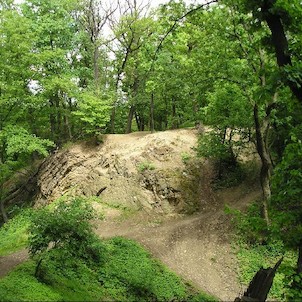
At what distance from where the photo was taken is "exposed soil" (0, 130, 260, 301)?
46.3 ft

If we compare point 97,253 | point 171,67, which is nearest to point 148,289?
point 97,253

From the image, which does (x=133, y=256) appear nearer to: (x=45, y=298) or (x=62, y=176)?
(x=45, y=298)

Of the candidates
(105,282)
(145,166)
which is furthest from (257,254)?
(145,166)

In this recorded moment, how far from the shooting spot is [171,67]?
21531 mm

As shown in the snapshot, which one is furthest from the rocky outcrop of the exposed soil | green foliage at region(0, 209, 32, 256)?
green foliage at region(0, 209, 32, 256)

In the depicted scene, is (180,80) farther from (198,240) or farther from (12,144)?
(12,144)

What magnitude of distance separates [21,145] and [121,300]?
40.6 feet

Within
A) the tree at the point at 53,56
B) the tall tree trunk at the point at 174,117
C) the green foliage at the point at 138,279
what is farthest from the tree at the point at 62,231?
the tall tree trunk at the point at 174,117

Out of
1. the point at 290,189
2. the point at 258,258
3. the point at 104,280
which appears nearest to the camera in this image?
the point at 290,189

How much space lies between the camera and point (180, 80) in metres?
18.8

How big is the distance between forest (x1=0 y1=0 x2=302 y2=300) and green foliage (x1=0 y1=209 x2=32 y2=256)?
107 centimetres

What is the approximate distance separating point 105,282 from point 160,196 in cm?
740

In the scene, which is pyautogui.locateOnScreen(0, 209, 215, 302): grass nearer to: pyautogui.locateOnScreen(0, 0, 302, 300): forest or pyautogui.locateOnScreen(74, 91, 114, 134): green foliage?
pyautogui.locateOnScreen(0, 0, 302, 300): forest

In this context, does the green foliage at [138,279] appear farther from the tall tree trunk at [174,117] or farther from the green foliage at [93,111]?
the tall tree trunk at [174,117]
